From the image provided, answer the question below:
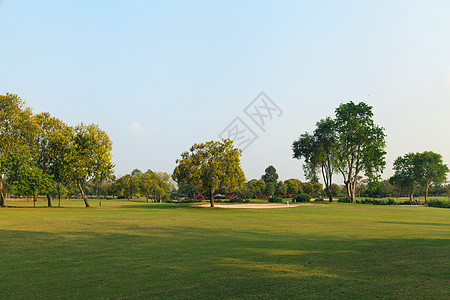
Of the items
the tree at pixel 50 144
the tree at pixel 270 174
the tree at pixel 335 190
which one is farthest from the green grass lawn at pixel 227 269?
the tree at pixel 270 174

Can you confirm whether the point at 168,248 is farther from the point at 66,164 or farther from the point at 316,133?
the point at 316,133

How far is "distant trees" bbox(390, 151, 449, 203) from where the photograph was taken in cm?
7444

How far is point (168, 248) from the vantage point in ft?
40.2

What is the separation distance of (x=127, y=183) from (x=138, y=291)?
303 feet

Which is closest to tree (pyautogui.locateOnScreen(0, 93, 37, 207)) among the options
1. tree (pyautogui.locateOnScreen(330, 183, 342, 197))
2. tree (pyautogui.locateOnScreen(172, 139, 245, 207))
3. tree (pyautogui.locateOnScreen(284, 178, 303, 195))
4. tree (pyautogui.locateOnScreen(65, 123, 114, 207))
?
tree (pyautogui.locateOnScreen(65, 123, 114, 207))

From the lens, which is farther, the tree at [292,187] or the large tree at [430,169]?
the tree at [292,187]

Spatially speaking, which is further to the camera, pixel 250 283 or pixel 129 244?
pixel 129 244

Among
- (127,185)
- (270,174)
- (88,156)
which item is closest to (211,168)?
(88,156)

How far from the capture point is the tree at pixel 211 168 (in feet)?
141

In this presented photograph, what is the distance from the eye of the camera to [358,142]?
189ft

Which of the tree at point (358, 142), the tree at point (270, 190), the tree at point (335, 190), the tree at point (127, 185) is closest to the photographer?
the tree at point (358, 142)

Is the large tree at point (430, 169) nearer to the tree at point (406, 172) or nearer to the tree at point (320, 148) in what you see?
the tree at point (406, 172)

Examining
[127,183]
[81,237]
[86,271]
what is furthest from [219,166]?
[127,183]

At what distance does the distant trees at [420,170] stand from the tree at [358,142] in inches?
1045
